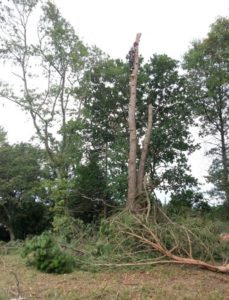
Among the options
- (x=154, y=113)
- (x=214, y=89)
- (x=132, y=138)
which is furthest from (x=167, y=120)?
(x=132, y=138)

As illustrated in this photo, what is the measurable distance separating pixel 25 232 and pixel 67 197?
36.2 ft

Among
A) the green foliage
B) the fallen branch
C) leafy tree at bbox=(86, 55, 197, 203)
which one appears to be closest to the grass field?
the fallen branch

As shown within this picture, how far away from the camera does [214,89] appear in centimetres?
1897

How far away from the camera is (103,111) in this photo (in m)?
17.3

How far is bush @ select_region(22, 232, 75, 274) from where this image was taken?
7.23 meters

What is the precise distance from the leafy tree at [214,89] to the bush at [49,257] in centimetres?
1203

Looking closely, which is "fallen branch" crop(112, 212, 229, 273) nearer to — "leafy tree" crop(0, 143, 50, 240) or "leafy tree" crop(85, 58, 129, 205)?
"leafy tree" crop(85, 58, 129, 205)

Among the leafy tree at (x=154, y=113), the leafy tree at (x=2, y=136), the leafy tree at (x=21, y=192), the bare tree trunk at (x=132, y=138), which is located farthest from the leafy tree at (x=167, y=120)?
the leafy tree at (x=2, y=136)

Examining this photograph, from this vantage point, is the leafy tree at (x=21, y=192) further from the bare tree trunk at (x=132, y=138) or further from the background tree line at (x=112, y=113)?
the bare tree trunk at (x=132, y=138)

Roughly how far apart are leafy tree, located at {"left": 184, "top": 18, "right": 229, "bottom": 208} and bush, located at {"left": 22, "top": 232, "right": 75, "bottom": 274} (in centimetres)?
1203

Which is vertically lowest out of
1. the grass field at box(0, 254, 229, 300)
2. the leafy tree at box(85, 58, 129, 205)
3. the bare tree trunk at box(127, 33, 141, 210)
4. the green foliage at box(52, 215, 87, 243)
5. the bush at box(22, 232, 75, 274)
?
the grass field at box(0, 254, 229, 300)

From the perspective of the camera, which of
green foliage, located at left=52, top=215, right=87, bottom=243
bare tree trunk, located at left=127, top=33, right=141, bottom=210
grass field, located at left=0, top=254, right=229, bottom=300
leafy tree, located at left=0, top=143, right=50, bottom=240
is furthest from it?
leafy tree, located at left=0, top=143, right=50, bottom=240

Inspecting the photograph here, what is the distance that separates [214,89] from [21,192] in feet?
41.3

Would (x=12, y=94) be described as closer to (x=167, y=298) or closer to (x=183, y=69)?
(x=183, y=69)
